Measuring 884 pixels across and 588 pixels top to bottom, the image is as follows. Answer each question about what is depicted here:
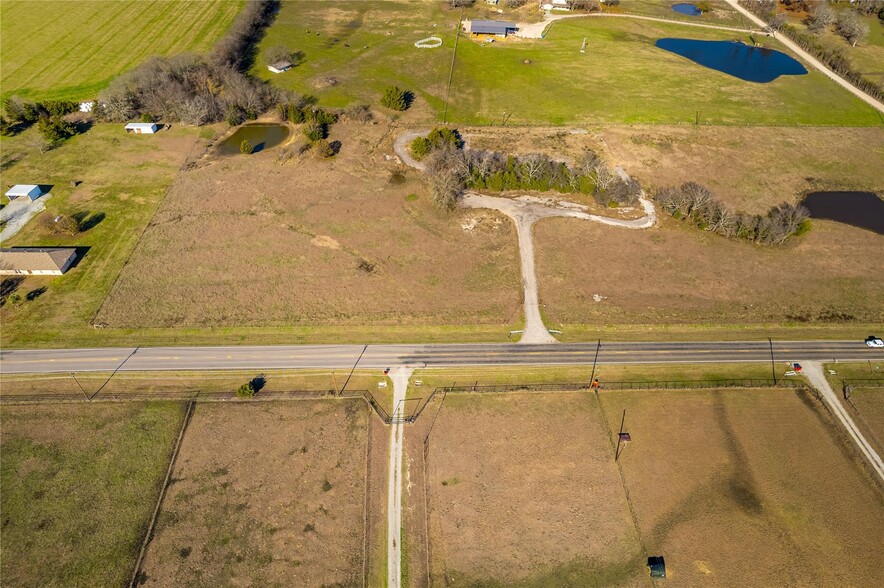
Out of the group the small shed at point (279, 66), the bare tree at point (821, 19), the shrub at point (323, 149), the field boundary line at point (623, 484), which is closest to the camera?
the field boundary line at point (623, 484)

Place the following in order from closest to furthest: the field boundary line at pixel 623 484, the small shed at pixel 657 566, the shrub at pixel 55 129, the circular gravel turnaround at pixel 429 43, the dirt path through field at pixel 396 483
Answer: the small shed at pixel 657 566 < the dirt path through field at pixel 396 483 < the field boundary line at pixel 623 484 < the shrub at pixel 55 129 < the circular gravel turnaround at pixel 429 43

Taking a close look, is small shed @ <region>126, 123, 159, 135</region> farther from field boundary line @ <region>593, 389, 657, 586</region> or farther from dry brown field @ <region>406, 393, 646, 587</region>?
field boundary line @ <region>593, 389, 657, 586</region>

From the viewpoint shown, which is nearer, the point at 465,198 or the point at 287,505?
the point at 287,505

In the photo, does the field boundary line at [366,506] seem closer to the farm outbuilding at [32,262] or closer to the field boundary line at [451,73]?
the farm outbuilding at [32,262]

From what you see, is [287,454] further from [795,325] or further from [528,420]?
[795,325]

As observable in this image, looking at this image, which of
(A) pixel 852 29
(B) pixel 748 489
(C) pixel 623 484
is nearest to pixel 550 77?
(A) pixel 852 29

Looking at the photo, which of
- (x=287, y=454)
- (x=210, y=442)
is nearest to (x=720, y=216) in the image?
(x=287, y=454)

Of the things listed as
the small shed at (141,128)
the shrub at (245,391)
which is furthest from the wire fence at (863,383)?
the small shed at (141,128)
